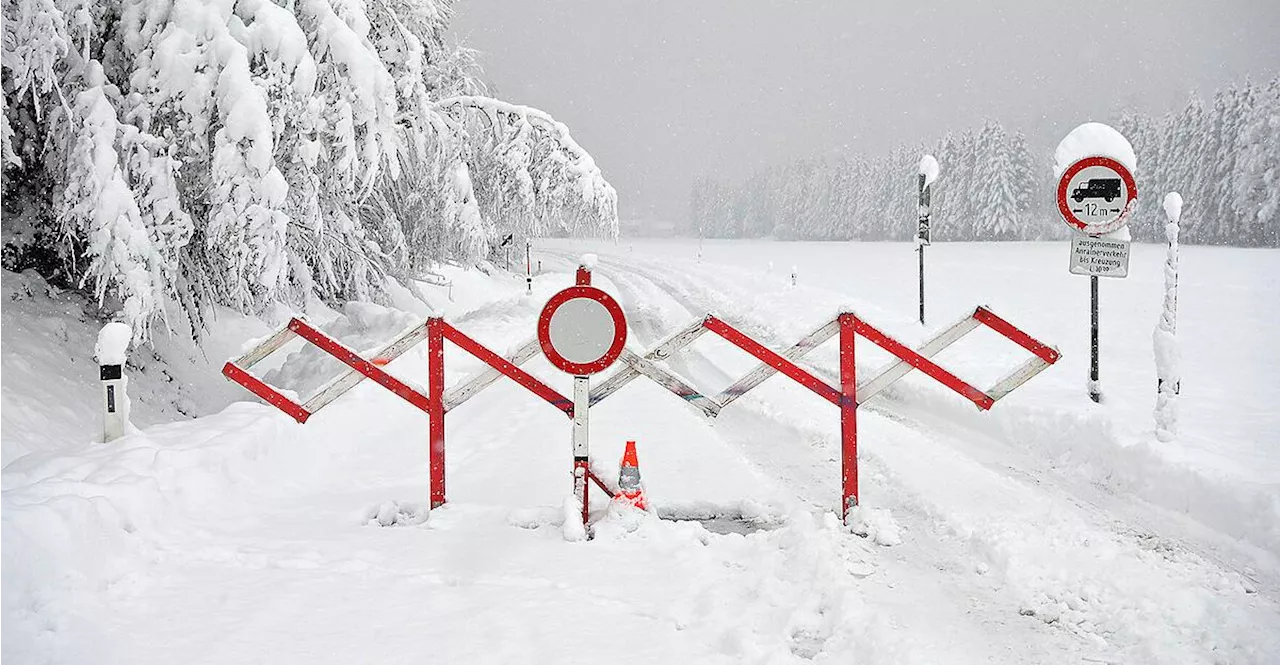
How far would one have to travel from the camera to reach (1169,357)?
695 centimetres

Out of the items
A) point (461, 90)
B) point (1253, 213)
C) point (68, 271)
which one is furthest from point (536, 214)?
point (1253, 213)

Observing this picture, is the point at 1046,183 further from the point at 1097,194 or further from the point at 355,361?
the point at 355,361

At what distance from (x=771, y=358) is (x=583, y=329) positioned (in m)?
1.15

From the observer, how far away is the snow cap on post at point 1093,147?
25.7ft

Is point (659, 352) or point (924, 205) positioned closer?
point (659, 352)

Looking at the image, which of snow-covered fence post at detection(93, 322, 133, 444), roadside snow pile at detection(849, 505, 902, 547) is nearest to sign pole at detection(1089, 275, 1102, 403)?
roadside snow pile at detection(849, 505, 902, 547)

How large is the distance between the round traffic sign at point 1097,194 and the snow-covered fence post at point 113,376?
7667mm

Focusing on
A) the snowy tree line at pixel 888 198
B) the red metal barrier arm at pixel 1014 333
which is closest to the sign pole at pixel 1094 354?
the red metal barrier arm at pixel 1014 333

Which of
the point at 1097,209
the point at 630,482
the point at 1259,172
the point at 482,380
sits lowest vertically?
the point at 630,482

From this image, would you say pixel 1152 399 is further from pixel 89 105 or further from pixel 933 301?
pixel 933 301

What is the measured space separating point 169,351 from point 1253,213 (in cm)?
7132

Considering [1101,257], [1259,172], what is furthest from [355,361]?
[1259,172]

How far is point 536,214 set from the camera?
60.3 feet

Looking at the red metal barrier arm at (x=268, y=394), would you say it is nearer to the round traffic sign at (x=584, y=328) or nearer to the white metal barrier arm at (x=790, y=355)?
the round traffic sign at (x=584, y=328)
